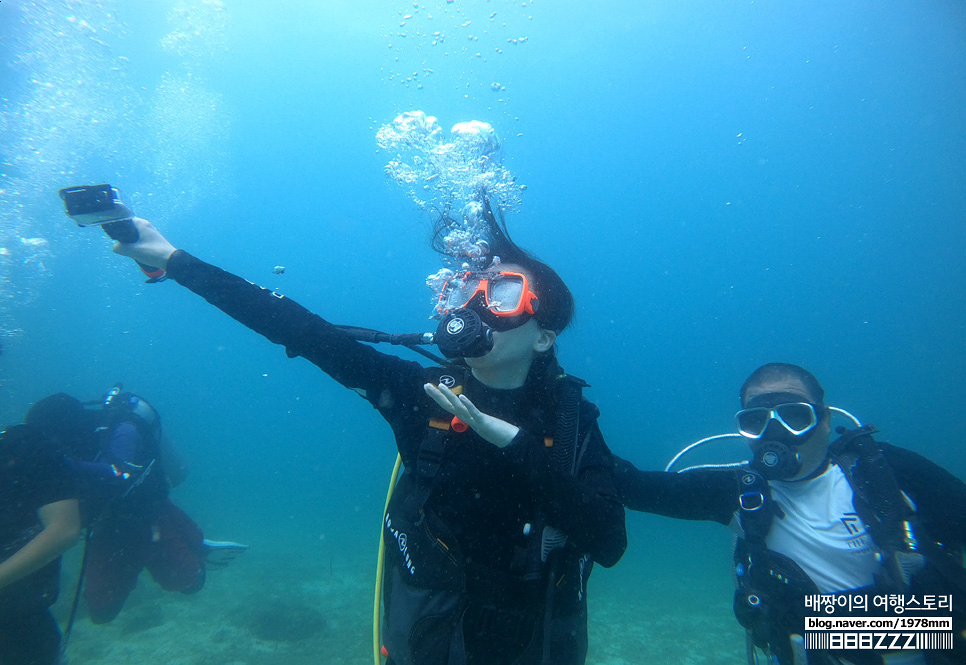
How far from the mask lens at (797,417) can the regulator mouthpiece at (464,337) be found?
8.86 ft

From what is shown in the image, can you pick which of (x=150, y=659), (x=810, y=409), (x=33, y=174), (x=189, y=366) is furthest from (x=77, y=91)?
(x=189, y=366)

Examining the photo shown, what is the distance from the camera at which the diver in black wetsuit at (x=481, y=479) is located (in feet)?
6.58

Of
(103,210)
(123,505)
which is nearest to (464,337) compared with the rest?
(103,210)

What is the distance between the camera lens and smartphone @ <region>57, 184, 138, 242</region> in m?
2.12

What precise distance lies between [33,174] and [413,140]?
80.9 feet

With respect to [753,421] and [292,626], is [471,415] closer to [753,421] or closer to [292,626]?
[753,421]

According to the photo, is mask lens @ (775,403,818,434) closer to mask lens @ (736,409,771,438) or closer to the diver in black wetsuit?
mask lens @ (736,409,771,438)

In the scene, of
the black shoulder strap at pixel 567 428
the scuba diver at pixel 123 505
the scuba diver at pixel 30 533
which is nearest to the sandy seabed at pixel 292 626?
the scuba diver at pixel 123 505

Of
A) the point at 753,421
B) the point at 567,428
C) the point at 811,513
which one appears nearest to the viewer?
the point at 567,428

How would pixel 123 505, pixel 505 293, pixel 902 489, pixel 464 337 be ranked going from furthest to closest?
pixel 123 505 → pixel 902 489 → pixel 505 293 → pixel 464 337

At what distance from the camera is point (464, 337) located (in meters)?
2.11

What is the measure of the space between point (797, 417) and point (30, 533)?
20.8 feet

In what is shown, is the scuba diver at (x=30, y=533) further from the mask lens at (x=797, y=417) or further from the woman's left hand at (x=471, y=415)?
the mask lens at (x=797, y=417)

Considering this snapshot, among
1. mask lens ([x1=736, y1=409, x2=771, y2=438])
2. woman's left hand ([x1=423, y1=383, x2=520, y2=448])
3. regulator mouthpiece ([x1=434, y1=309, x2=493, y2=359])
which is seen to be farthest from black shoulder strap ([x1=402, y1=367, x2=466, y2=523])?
mask lens ([x1=736, y1=409, x2=771, y2=438])
